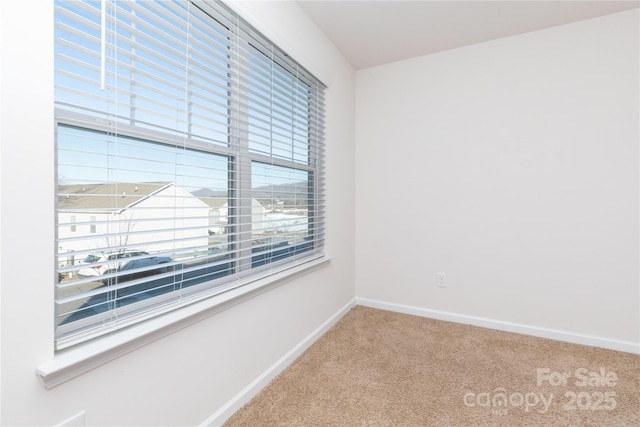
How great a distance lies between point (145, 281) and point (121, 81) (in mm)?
741

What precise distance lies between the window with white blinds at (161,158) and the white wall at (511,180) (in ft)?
4.40

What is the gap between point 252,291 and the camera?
5.46 feet

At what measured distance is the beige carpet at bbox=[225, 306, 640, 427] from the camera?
156 centimetres

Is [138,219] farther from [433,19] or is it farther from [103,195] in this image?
[433,19]

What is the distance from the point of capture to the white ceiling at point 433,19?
210 centimetres

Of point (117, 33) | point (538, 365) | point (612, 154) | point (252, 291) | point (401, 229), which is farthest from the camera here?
point (401, 229)

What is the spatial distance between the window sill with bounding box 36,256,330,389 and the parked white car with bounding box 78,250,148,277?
0.22 metres

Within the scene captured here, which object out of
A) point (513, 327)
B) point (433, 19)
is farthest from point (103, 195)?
point (513, 327)

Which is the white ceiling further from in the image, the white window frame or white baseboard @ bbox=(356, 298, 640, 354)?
white baseboard @ bbox=(356, 298, 640, 354)

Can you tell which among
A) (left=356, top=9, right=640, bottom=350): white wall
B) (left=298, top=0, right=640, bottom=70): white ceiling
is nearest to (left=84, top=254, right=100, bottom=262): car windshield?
(left=298, top=0, right=640, bottom=70): white ceiling

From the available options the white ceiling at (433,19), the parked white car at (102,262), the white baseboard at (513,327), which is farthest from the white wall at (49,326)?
the white baseboard at (513,327)

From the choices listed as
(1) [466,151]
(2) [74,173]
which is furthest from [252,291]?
(1) [466,151]

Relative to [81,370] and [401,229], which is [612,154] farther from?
[81,370]

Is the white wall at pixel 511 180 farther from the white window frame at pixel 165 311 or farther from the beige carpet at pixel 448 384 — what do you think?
the white window frame at pixel 165 311
